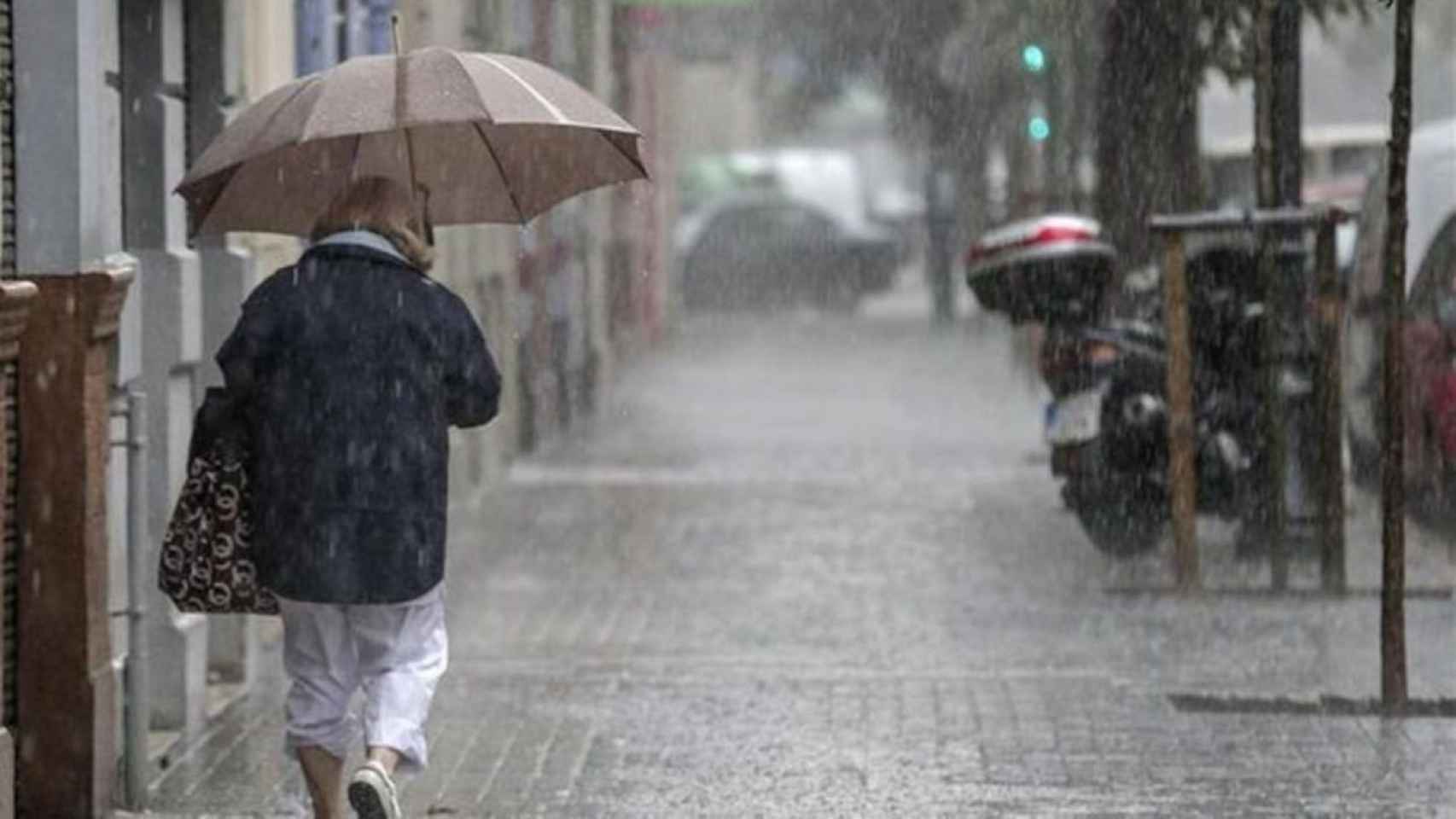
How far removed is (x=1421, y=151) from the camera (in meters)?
19.4

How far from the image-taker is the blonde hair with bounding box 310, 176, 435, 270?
8.86 m

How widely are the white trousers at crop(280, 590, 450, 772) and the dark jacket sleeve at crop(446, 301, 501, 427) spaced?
0.42 meters

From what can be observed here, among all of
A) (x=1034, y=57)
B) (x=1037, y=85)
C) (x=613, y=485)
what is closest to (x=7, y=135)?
(x=613, y=485)

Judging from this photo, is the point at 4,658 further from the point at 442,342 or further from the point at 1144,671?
the point at 1144,671

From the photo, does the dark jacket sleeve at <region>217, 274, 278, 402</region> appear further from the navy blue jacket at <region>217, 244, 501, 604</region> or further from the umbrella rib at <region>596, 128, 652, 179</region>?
the umbrella rib at <region>596, 128, 652, 179</region>

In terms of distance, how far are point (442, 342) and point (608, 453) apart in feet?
50.1

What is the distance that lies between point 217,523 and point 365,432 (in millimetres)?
458

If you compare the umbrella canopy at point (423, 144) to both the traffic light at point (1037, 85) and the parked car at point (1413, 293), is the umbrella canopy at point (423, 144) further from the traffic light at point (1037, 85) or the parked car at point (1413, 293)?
the traffic light at point (1037, 85)

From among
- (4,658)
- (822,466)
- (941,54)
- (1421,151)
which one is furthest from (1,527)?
(941,54)

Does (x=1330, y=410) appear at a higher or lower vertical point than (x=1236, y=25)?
lower

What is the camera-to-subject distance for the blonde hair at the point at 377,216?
8.86 m

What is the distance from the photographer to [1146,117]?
1856 centimetres

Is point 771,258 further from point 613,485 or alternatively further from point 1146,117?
point 1146,117

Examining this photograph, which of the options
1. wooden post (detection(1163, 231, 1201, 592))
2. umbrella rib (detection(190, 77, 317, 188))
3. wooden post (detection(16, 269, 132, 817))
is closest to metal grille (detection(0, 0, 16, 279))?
wooden post (detection(16, 269, 132, 817))
